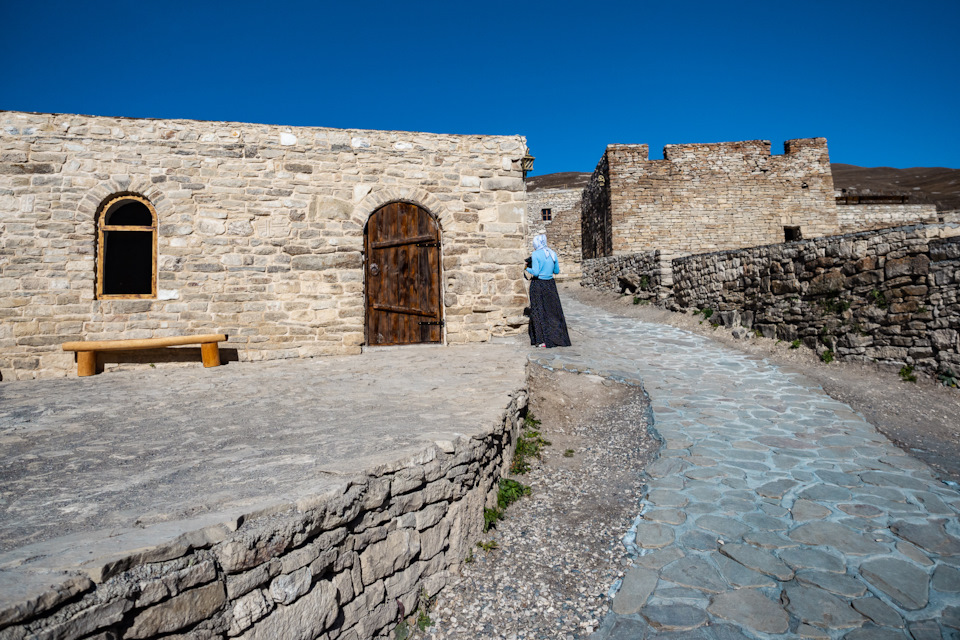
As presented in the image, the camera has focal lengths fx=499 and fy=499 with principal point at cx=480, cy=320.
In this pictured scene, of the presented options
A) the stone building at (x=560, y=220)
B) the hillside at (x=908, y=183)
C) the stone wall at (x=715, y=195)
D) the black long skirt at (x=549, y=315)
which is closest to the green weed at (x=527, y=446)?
the black long skirt at (x=549, y=315)

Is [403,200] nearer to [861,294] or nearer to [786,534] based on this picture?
[786,534]

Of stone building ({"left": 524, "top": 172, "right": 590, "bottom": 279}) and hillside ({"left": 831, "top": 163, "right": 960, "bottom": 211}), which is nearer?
hillside ({"left": 831, "top": 163, "right": 960, "bottom": 211})

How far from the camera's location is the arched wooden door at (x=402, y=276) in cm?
718

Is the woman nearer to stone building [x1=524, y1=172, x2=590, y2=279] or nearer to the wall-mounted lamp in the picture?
the wall-mounted lamp

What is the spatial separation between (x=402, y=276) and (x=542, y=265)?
80.7 inches

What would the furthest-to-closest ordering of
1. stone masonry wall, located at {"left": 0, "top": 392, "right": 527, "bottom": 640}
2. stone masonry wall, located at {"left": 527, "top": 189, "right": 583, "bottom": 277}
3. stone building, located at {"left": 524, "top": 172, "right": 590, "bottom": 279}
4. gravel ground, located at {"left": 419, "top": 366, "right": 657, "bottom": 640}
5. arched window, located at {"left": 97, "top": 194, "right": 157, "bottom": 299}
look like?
stone masonry wall, located at {"left": 527, "top": 189, "right": 583, "bottom": 277} < stone building, located at {"left": 524, "top": 172, "right": 590, "bottom": 279} < arched window, located at {"left": 97, "top": 194, "right": 157, "bottom": 299} < gravel ground, located at {"left": 419, "top": 366, "right": 657, "bottom": 640} < stone masonry wall, located at {"left": 0, "top": 392, "right": 527, "bottom": 640}

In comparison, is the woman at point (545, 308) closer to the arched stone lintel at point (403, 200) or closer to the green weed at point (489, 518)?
the arched stone lintel at point (403, 200)

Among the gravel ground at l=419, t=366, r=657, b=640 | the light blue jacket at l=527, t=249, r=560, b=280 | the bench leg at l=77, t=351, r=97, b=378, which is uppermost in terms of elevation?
the light blue jacket at l=527, t=249, r=560, b=280

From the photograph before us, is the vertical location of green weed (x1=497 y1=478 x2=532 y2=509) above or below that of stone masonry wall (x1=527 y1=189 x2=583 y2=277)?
below

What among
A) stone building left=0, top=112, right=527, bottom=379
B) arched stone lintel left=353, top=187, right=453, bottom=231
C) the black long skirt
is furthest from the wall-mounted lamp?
the black long skirt

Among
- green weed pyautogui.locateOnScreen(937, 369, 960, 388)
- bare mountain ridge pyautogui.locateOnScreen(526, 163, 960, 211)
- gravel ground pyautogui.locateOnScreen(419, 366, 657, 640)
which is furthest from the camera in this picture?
bare mountain ridge pyautogui.locateOnScreen(526, 163, 960, 211)

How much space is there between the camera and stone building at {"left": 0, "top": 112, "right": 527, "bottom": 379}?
625 cm

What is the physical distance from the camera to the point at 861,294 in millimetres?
6551

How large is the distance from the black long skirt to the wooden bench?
13.8 ft
